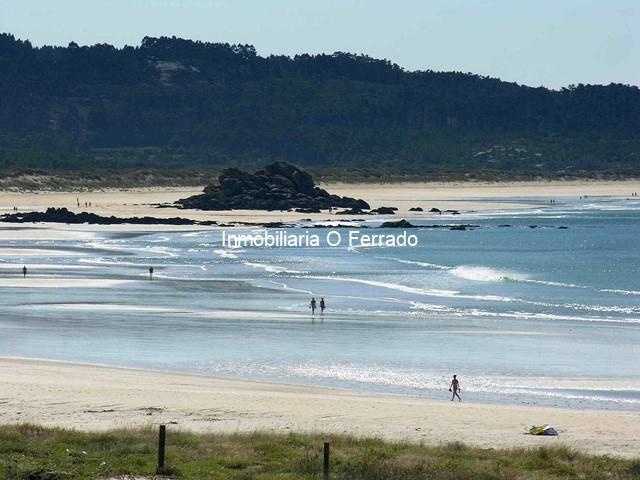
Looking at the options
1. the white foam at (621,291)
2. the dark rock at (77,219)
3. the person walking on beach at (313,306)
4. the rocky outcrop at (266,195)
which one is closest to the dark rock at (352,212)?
the rocky outcrop at (266,195)

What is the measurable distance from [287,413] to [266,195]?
8147 centimetres

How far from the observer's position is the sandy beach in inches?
3816

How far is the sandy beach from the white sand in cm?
6445

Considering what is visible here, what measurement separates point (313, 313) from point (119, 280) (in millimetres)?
12609

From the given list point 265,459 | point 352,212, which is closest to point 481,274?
point 265,459

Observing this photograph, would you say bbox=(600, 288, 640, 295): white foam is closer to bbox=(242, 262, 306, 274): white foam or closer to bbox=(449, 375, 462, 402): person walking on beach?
bbox=(242, 262, 306, 274): white foam

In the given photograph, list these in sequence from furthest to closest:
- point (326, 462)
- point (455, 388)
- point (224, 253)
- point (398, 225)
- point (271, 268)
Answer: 1. point (398, 225)
2. point (224, 253)
3. point (271, 268)
4. point (455, 388)
5. point (326, 462)

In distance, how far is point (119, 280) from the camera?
165ft

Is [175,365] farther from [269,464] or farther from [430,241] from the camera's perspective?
[430,241]

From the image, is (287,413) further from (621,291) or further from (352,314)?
(621,291)

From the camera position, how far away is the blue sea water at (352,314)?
29531 millimetres

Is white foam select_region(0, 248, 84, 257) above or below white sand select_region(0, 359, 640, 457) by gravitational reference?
above

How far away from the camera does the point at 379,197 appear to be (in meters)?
127

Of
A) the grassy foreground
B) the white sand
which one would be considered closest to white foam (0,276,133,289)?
the white sand
